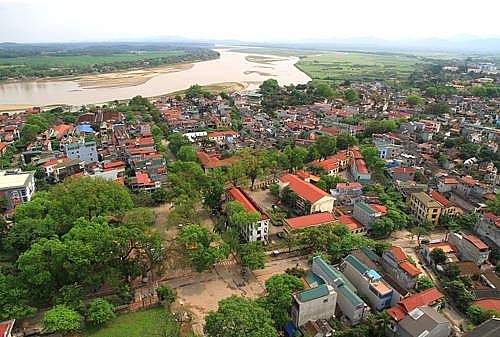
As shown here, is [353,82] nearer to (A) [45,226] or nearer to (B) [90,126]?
(B) [90,126]

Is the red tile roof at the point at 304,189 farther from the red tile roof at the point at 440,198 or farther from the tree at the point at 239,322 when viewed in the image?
the tree at the point at 239,322

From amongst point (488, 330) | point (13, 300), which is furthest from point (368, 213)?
point (13, 300)

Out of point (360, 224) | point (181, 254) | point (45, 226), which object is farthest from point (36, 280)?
point (360, 224)

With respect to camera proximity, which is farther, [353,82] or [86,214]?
[353,82]

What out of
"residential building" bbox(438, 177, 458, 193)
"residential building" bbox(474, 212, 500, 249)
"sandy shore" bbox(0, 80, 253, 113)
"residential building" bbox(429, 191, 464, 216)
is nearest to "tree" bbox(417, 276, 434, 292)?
"residential building" bbox(474, 212, 500, 249)

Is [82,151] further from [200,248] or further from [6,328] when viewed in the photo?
[6,328]

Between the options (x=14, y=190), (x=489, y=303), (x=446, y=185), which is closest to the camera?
(x=489, y=303)

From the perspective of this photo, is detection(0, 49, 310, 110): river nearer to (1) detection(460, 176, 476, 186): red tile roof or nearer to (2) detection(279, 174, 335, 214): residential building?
(2) detection(279, 174, 335, 214): residential building
